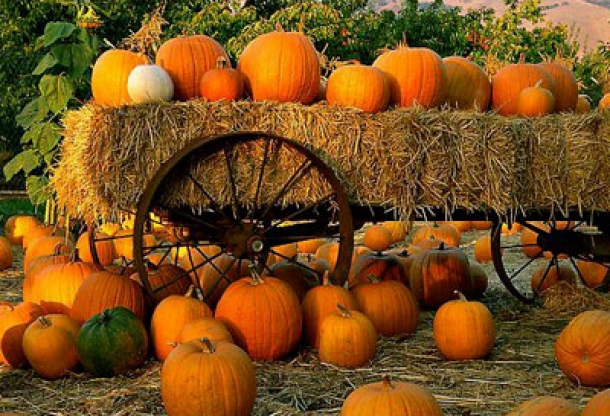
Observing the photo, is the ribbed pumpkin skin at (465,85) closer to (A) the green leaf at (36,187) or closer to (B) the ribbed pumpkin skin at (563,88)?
(B) the ribbed pumpkin skin at (563,88)

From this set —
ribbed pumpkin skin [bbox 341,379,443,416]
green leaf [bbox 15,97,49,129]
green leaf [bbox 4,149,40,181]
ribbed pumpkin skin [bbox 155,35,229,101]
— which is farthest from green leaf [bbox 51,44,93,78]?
ribbed pumpkin skin [bbox 341,379,443,416]

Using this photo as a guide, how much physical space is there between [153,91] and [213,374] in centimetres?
210

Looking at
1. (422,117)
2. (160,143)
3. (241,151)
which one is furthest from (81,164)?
(422,117)

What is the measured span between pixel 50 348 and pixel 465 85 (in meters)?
3.11

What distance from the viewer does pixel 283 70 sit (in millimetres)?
4906

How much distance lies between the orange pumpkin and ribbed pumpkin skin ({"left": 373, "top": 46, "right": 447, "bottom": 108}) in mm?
954

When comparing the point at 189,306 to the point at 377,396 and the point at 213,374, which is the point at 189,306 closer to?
the point at 213,374

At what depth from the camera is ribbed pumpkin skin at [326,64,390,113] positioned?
15.8 ft

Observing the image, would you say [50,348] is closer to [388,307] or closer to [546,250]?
[388,307]

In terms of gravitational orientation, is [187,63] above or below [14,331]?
above

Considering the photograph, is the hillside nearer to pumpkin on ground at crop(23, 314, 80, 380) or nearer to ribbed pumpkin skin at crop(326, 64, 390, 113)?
ribbed pumpkin skin at crop(326, 64, 390, 113)

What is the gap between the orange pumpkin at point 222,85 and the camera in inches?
190

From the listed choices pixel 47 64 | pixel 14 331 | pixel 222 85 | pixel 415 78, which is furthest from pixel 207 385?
pixel 47 64

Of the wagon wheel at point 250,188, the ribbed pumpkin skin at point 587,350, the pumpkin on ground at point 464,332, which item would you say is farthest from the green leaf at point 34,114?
the ribbed pumpkin skin at point 587,350
